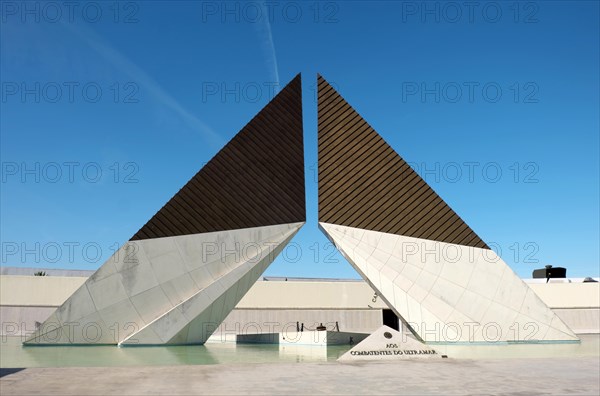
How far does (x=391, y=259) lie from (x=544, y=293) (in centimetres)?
2321

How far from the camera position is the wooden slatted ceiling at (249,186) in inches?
733

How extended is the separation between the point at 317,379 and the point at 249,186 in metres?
11.9

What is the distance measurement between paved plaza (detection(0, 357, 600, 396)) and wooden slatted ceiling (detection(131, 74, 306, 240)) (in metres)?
9.16

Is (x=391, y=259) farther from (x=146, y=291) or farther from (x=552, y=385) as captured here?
(x=552, y=385)

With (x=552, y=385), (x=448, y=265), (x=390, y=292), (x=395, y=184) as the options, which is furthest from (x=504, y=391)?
(x=395, y=184)

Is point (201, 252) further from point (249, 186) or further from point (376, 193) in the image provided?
point (376, 193)

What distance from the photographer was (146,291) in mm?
17375

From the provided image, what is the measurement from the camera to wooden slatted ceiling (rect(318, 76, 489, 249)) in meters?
19.4

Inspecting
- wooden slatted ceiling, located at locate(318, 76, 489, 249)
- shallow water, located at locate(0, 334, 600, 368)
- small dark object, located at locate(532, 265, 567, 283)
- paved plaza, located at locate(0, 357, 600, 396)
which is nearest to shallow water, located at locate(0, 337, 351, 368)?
shallow water, located at locate(0, 334, 600, 368)

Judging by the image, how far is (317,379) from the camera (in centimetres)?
841

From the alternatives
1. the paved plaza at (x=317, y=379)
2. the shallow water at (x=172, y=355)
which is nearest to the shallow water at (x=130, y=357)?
the shallow water at (x=172, y=355)

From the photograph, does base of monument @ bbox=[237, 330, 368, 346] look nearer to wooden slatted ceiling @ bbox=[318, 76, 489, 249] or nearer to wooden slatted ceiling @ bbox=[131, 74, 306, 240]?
wooden slatted ceiling @ bbox=[318, 76, 489, 249]

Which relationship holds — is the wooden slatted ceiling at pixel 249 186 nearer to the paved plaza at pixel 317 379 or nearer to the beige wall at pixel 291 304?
the paved plaza at pixel 317 379

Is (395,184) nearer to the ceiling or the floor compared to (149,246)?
nearer to the ceiling
